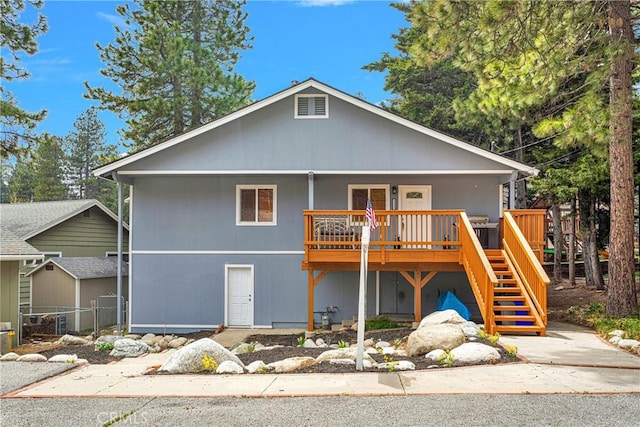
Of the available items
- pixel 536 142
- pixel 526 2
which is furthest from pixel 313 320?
pixel 536 142

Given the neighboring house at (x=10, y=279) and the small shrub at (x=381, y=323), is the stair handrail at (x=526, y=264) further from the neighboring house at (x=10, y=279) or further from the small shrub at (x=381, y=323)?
the neighboring house at (x=10, y=279)

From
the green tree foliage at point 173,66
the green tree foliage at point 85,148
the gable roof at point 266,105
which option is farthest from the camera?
the green tree foliage at point 85,148

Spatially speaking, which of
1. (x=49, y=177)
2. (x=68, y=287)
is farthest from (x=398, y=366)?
(x=49, y=177)

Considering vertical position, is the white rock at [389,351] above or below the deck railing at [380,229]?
below

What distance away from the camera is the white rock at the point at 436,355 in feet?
25.9

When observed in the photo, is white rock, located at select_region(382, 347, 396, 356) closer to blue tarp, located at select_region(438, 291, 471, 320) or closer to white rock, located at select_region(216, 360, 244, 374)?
white rock, located at select_region(216, 360, 244, 374)

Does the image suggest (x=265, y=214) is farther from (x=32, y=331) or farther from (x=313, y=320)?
(x=32, y=331)

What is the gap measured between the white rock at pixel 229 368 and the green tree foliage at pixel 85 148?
146ft

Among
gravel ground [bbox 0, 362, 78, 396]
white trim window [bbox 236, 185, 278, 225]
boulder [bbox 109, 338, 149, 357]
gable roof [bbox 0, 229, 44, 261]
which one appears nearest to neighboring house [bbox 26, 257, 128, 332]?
gable roof [bbox 0, 229, 44, 261]

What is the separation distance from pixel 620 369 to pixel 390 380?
130 inches

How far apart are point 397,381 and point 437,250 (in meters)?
5.80

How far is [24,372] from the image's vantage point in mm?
8117

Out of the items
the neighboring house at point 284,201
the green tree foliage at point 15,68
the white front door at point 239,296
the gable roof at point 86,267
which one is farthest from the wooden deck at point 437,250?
the gable roof at point 86,267

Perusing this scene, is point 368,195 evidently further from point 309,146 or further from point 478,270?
point 478,270
